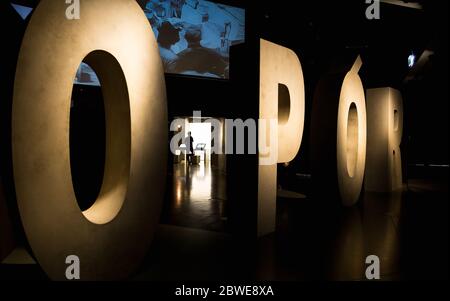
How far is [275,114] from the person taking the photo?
14.1ft

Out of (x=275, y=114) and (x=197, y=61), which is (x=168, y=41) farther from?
(x=275, y=114)

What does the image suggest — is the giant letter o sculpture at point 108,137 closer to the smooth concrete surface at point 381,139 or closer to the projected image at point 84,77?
the smooth concrete surface at point 381,139

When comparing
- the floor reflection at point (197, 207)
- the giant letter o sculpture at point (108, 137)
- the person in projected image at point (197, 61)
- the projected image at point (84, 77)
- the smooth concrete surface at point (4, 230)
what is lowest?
the floor reflection at point (197, 207)

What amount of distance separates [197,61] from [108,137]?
7451 mm

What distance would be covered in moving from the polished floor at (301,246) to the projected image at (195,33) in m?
4.95

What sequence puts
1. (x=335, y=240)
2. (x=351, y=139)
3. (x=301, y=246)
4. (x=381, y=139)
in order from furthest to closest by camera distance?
(x=381, y=139), (x=351, y=139), (x=335, y=240), (x=301, y=246)

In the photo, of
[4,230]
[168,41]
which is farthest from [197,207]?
[168,41]

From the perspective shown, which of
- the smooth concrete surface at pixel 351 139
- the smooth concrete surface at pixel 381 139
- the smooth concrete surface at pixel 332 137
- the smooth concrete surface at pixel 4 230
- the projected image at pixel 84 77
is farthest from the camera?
the projected image at pixel 84 77

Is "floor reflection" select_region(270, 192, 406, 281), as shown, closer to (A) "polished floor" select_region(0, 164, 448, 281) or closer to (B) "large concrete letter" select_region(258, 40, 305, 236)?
(A) "polished floor" select_region(0, 164, 448, 281)

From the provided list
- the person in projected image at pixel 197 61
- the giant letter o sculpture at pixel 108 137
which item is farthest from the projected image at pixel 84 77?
the giant letter o sculpture at pixel 108 137

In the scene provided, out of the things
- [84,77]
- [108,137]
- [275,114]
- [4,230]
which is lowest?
[4,230]

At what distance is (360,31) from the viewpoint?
8891 millimetres

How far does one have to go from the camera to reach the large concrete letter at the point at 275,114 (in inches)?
159

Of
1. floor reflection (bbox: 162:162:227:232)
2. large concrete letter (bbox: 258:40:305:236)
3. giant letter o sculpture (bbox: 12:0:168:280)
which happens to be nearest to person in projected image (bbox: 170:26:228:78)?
floor reflection (bbox: 162:162:227:232)
